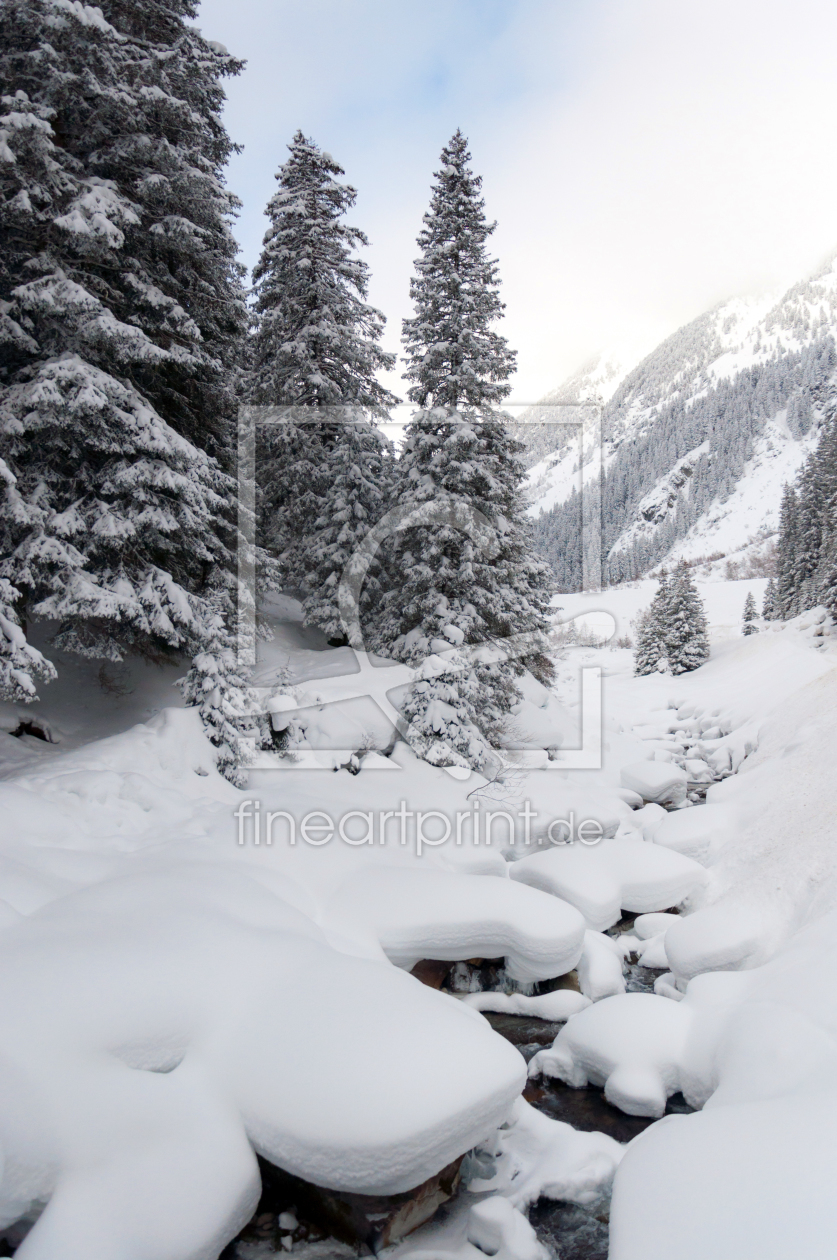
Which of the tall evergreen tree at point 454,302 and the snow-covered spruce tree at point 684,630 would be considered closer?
the tall evergreen tree at point 454,302

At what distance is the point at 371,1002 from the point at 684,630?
38.6m

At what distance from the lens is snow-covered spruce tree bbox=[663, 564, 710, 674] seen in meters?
38.9

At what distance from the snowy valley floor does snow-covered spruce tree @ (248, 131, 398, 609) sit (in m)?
6.17

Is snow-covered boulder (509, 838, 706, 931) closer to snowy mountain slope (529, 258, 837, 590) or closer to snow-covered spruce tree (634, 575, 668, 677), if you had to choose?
snow-covered spruce tree (634, 575, 668, 677)

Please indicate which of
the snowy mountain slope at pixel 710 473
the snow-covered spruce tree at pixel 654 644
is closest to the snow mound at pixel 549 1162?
the snow-covered spruce tree at pixel 654 644

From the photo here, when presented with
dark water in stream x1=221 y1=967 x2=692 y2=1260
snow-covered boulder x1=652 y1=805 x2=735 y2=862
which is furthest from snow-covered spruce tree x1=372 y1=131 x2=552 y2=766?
dark water in stream x1=221 y1=967 x2=692 y2=1260

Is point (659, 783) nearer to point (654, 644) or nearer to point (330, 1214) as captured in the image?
point (330, 1214)

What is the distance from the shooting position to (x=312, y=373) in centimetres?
1583

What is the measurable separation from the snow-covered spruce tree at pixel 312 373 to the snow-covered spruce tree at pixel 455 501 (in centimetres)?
230

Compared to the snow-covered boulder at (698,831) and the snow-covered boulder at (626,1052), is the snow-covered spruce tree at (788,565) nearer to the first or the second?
the snow-covered boulder at (698,831)

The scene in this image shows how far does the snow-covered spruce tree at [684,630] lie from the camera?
38875 mm

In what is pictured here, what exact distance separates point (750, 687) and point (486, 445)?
17.9 meters

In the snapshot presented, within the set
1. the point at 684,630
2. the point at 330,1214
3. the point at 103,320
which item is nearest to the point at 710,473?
the point at 684,630

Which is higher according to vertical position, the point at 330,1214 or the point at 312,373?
the point at 312,373
